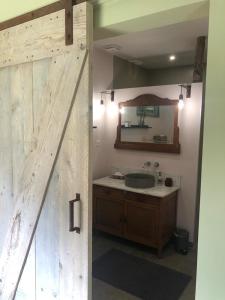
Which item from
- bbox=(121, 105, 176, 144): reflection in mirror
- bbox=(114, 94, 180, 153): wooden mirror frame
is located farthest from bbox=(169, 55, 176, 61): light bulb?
bbox=(121, 105, 176, 144): reflection in mirror

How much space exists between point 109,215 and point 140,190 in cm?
61

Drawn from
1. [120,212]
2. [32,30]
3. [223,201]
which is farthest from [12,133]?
[120,212]

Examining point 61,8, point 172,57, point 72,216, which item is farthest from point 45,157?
point 172,57

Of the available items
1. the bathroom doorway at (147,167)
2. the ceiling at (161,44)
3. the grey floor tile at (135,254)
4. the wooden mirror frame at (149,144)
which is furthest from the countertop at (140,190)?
the ceiling at (161,44)

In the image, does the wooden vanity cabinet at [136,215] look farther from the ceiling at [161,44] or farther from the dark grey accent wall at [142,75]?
the ceiling at [161,44]

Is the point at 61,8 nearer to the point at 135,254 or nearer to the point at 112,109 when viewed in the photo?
the point at 112,109

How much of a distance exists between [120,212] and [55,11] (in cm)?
243

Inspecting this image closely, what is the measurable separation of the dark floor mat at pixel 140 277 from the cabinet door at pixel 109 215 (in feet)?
1.21

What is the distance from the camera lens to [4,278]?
5.38 feet

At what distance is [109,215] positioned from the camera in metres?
3.30

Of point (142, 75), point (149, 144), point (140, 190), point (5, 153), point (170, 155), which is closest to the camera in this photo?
point (5, 153)

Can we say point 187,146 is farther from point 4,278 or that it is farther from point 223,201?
point 4,278

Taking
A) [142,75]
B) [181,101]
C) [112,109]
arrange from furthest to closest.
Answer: [142,75]
[112,109]
[181,101]

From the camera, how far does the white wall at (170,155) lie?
3084 mm
